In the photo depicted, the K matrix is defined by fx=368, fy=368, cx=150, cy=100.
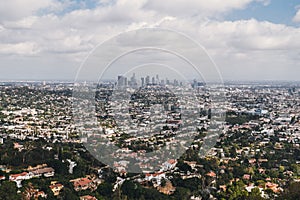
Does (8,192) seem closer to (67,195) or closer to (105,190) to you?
(67,195)

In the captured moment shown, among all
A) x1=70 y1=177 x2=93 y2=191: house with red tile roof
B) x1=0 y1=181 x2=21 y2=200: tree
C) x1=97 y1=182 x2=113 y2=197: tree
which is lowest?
x1=70 y1=177 x2=93 y2=191: house with red tile roof

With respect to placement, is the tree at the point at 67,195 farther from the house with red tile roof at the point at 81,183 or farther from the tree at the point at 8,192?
the tree at the point at 8,192

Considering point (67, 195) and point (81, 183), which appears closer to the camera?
point (67, 195)

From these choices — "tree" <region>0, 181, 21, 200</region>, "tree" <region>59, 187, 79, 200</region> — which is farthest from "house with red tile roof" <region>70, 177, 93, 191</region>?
"tree" <region>0, 181, 21, 200</region>

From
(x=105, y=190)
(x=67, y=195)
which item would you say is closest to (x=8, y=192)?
(x=67, y=195)

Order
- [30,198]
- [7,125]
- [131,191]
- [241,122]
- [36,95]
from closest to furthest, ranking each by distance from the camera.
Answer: [30,198], [131,191], [7,125], [241,122], [36,95]

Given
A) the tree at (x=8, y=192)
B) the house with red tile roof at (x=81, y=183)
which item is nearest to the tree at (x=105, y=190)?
the house with red tile roof at (x=81, y=183)

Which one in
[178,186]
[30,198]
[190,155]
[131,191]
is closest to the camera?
[30,198]

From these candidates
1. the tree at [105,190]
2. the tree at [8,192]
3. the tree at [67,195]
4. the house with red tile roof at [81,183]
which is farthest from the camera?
the house with red tile roof at [81,183]

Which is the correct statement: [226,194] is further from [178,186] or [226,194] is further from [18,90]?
[18,90]

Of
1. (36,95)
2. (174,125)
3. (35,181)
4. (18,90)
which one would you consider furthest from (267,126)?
(18,90)

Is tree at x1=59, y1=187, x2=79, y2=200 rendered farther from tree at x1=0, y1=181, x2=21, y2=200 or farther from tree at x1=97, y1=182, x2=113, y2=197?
tree at x1=0, y1=181, x2=21, y2=200
